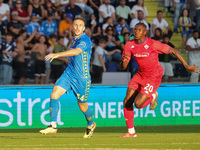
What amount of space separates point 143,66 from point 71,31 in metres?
7.27

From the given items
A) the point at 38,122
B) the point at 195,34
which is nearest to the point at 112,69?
the point at 38,122

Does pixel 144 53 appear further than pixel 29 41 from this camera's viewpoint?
No

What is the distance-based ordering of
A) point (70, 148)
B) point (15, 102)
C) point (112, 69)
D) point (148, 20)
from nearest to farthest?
point (70, 148) → point (15, 102) → point (112, 69) → point (148, 20)

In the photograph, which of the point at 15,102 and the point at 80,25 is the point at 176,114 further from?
the point at 80,25

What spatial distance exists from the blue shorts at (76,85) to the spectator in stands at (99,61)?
3926 mm

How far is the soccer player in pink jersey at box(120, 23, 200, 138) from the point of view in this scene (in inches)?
390

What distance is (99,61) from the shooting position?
46.8 feet

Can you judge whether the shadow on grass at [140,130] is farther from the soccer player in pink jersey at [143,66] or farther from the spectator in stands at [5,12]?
the spectator in stands at [5,12]

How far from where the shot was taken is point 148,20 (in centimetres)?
1934

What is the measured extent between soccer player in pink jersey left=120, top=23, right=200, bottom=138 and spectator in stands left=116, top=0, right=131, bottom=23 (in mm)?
8504

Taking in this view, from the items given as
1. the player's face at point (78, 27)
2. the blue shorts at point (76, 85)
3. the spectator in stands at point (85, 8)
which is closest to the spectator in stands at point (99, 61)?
the spectator in stands at point (85, 8)

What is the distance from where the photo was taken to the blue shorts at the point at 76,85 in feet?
31.5

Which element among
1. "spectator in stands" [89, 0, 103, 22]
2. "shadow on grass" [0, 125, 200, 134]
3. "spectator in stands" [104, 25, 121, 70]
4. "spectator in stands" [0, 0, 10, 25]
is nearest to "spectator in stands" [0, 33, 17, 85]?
"shadow on grass" [0, 125, 200, 134]

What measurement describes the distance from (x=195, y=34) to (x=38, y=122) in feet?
20.8
